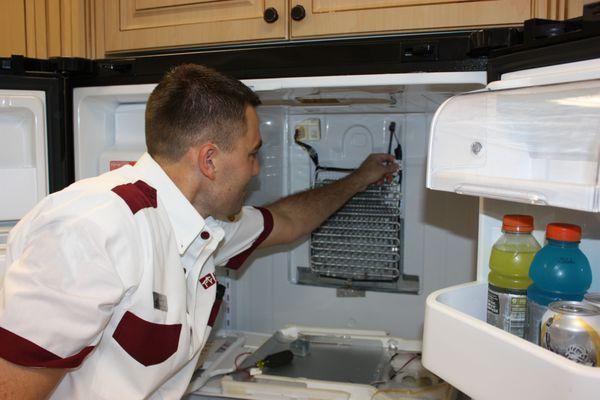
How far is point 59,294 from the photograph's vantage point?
2.62 ft

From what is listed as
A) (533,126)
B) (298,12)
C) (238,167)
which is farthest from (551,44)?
(238,167)

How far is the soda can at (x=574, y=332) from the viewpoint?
0.67 m

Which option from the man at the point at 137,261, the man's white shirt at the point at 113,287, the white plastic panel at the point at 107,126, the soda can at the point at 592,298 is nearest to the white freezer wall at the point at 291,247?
the white plastic panel at the point at 107,126

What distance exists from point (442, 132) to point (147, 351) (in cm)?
63

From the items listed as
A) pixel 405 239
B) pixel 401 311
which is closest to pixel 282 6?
pixel 405 239

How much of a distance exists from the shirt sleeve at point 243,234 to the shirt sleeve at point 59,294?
567mm

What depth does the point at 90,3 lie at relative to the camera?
133cm

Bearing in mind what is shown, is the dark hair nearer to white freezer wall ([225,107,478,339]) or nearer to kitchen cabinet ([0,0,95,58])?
kitchen cabinet ([0,0,95,58])

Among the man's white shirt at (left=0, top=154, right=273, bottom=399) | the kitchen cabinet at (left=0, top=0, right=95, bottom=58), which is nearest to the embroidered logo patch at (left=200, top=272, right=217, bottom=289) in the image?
the man's white shirt at (left=0, top=154, right=273, bottom=399)

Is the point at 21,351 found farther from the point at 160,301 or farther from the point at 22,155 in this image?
the point at 22,155

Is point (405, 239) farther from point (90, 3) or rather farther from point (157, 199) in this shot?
point (90, 3)

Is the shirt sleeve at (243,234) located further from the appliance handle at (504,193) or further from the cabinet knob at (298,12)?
the appliance handle at (504,193)

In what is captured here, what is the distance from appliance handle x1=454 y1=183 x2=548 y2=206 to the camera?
0.67m

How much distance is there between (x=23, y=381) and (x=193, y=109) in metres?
0.57
